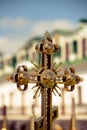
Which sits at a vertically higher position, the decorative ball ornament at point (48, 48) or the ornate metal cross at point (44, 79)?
the decorative ball ornament at point (48, 48)

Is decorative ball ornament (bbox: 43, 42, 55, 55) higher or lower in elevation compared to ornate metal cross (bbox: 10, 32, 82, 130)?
higher

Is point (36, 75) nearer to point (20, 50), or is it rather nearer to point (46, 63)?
point (46, 63)

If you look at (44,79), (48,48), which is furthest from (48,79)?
(48,48)

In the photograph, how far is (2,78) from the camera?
6008mm

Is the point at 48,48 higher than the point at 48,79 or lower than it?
higher

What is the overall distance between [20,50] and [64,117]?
1.08m

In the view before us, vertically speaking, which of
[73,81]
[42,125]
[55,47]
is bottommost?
[42,125]

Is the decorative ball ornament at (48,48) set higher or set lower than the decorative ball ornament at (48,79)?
higher

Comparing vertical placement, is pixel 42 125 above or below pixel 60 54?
below

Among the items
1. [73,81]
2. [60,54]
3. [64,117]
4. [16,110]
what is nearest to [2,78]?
[16,110]

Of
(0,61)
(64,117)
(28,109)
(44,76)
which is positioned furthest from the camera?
(0,61)

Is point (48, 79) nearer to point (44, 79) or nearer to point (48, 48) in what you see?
point (44, 79)

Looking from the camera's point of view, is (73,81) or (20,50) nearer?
(73,81)

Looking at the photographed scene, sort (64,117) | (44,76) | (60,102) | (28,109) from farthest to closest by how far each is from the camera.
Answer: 1. (28,109)
2. (60,102)
3. (64,117)
4. (44,76)
